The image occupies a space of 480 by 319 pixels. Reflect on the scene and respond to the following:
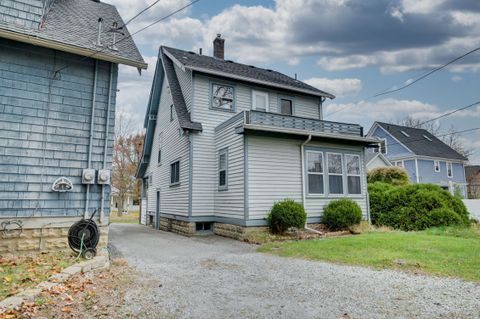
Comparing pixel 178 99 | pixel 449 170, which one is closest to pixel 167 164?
pixel 178 99

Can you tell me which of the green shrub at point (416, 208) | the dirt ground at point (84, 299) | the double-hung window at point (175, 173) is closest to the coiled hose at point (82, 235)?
the dirt ground at point (84, 299)

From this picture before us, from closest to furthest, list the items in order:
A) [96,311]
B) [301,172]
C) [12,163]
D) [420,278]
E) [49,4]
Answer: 1. [96,311]
2. [420,278]
3. [12,163]
4. [49,4]
5. [301,172]

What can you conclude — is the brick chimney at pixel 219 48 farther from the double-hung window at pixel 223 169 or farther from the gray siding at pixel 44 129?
the gray siding at pixel 44 129

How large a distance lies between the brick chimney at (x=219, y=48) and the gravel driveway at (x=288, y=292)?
1331cm

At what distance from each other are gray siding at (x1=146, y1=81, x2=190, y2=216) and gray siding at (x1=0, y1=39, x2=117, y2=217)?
18.0 ft

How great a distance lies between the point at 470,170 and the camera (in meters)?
47.9

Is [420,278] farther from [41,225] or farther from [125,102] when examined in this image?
[125,102]

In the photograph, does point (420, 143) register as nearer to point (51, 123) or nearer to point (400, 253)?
point (400, 253)

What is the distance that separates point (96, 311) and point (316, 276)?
11.4ft

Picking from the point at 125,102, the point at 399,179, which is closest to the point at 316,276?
the point at 399,179

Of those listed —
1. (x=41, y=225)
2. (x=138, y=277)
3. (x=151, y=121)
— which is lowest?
(x=138, y=277)

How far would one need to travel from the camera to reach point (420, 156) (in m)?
28.3

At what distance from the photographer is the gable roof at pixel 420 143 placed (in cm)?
2934

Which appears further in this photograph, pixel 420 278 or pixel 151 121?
pixel 151 121
